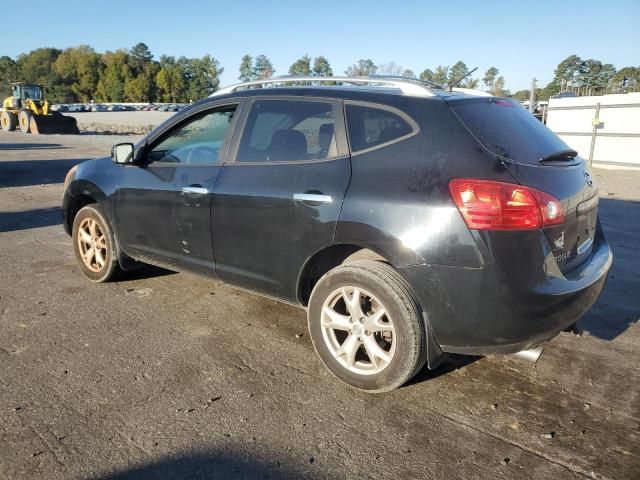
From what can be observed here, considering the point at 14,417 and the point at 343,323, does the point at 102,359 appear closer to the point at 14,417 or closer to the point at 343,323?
the point at 14,417

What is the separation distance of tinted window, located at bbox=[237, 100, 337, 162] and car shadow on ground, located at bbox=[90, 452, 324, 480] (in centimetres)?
179

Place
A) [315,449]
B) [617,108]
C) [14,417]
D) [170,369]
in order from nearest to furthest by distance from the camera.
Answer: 1. [315,449]
2. [14,417]
3. [170,369]
4. [617,108]

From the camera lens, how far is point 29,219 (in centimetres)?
779

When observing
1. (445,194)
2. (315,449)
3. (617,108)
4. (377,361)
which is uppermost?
(617,108)

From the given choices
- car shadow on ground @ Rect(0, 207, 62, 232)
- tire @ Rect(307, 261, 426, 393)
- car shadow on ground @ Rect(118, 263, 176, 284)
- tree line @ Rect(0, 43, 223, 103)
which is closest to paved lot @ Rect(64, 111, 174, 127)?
car shadow on ground @ Rect(0, 207, 62, 232)

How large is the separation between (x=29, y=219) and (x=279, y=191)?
6.08 meters

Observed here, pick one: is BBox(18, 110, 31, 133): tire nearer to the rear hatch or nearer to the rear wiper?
the rear hatch

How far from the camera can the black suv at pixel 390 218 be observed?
266cm

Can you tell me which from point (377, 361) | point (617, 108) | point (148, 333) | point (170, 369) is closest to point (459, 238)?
point (377, 361)

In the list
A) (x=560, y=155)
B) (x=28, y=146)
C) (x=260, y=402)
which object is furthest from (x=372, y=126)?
(x=28, y=146)

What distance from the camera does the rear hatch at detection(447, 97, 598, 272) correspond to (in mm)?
2771

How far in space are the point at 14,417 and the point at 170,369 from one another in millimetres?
880

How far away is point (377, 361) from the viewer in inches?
118

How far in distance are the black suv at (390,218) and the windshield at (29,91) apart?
33.6 metres
